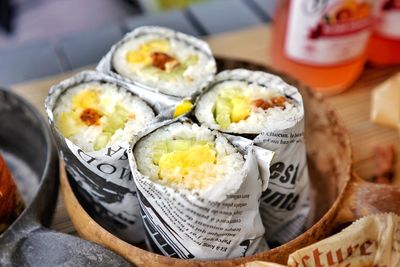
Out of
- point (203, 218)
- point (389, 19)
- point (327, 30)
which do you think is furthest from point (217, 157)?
point (389, 19)

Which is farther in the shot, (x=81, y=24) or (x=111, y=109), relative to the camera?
(x=81, y=24)

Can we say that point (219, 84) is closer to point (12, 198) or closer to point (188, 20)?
point (12, 198)

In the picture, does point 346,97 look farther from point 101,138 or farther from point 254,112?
point 101,138

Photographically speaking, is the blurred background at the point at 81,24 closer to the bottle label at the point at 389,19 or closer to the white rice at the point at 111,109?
the bottle label at the point at 389,19

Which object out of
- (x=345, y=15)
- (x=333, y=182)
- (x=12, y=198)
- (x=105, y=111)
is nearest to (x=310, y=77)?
(x=345, y=15)

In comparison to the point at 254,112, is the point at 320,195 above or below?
below

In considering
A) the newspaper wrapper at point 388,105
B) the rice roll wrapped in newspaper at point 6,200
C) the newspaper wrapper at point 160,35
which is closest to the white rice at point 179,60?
the newspaper wrapper at point 160,35
